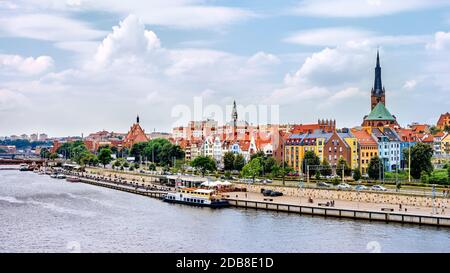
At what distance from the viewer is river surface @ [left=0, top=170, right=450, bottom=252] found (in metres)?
32.0

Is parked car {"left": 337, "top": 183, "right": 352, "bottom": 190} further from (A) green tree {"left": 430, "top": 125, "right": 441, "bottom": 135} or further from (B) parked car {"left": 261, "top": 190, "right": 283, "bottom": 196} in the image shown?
(A) green tree {"left": 430, "top": 125, "right": 441, "bottom": 135}

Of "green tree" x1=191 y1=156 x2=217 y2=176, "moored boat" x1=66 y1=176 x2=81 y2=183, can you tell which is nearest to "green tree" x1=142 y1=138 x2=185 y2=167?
"moored boat" x1=66 y1=176 x2=81 y2=183

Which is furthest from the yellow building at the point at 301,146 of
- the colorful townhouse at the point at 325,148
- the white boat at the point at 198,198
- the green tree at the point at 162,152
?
the green tree at the point at 162,152

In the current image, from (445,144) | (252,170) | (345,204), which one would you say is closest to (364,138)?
(252,170)

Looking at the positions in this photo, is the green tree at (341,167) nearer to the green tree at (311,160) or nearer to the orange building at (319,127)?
the green tree at (311,160)

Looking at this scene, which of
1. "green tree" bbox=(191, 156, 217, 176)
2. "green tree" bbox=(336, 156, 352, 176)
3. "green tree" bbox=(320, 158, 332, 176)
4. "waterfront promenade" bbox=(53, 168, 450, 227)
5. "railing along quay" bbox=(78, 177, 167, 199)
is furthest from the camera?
"green tree" bbox=(191, 156, 217, 176)

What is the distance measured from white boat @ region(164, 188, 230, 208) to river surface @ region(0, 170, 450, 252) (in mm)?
1401

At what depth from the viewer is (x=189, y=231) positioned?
37.2 metres

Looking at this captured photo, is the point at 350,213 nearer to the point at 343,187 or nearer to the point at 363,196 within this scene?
the point at 363,196

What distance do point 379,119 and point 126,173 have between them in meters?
33.8

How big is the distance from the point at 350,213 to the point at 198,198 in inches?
536

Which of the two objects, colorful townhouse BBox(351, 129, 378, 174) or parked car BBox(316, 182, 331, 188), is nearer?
parked car BBox(316, 182, 331, 188)

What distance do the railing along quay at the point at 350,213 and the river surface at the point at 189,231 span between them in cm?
100

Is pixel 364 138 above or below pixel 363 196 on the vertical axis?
above
